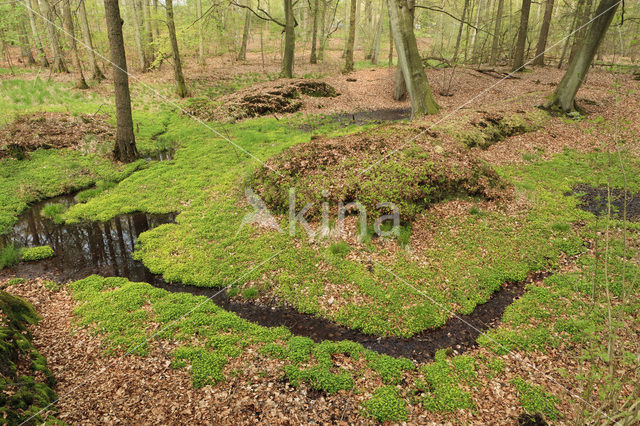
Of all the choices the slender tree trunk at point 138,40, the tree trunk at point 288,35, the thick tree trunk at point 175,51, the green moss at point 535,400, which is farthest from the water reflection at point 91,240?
the slender tree trunk at point 138,40

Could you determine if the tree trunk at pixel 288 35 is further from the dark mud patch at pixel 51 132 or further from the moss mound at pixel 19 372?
the moss mound at pixel 19 372

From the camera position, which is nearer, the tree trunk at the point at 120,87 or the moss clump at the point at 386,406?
the moss clump at the point at 386,406

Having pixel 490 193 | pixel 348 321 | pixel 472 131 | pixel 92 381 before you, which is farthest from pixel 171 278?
pixel 472 131

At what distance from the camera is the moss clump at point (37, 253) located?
24.6 feet

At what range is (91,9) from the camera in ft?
90.0

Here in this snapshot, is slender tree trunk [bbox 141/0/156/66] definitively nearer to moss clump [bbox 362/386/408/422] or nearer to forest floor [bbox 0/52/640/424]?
forest floor [bbox 0/52/640/424]

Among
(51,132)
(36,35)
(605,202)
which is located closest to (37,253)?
(36,35)

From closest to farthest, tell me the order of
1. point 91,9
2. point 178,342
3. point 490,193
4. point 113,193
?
point 178,342, point 490,193, point 113,193, point 91,9

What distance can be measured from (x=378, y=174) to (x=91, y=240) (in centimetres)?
761

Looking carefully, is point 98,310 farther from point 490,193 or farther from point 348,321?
point 490,193

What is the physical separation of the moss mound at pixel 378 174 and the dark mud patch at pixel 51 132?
8644 millimetres

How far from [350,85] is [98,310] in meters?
21.1

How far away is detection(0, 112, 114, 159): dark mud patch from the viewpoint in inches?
471

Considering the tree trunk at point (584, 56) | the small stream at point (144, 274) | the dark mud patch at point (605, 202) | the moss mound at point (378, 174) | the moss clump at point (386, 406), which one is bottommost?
the moss clump at point (386, 406)
